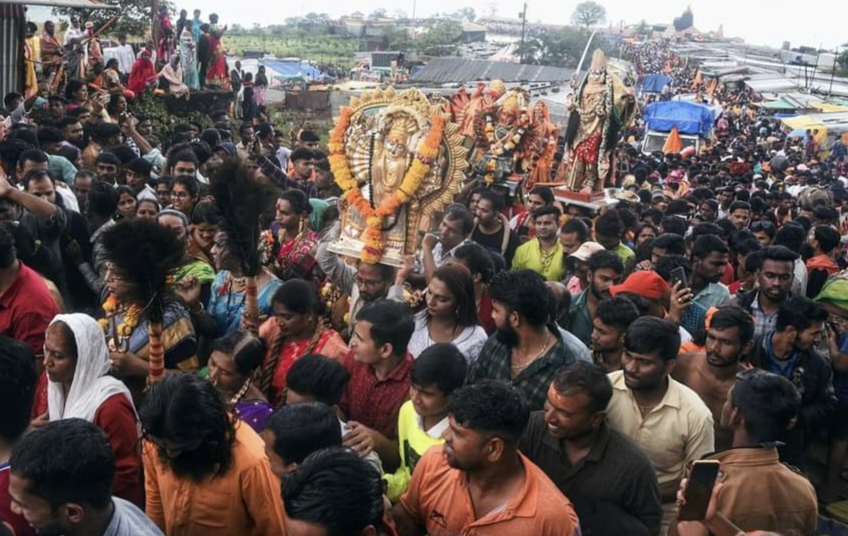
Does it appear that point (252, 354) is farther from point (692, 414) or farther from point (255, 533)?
point (692, 414)

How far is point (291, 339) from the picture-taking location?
4.30 m

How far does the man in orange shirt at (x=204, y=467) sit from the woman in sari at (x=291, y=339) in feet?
3.75

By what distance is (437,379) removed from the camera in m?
3.46

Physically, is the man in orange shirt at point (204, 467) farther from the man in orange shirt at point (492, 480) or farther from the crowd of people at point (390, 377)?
the man in orange shirt at point (492, 480)

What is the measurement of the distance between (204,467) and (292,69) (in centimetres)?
3322

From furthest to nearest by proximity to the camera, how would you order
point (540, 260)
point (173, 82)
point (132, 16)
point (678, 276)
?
point (132, 16) → point (173, 82) → point (540, 260) → point (678, 276)

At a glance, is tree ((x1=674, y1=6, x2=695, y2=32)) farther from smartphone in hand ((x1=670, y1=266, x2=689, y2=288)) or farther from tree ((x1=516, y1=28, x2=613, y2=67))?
smartphone in hand ((x1=670, y1=266, x2=689, y2=288))

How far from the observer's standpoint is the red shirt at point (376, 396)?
3.96 metres

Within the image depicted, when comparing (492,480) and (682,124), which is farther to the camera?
(682,124)

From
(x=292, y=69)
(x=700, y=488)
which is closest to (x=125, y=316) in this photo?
(x=700, y=488)

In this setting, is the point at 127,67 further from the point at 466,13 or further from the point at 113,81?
the point at 466,13

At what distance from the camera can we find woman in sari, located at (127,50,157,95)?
14.7m

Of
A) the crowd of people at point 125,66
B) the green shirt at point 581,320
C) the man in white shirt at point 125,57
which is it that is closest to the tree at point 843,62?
the crowd of people at point 125,66

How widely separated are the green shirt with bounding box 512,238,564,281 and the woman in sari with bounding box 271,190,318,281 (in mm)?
1590
